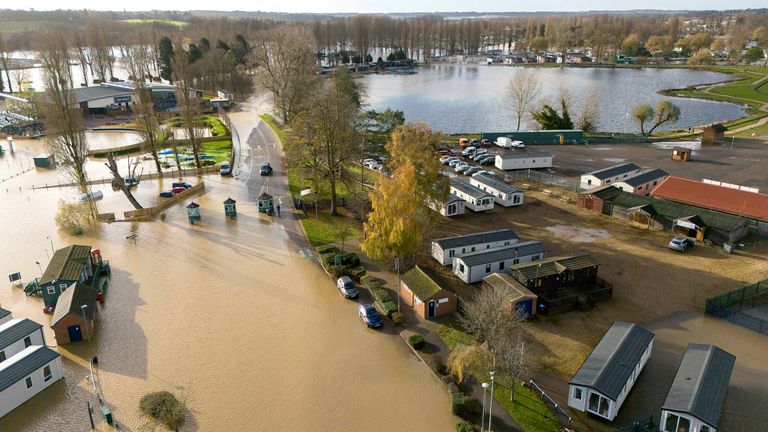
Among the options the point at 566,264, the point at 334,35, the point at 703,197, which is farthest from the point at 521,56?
the point at 566,264

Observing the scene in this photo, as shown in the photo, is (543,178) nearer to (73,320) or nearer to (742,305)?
(742,305)

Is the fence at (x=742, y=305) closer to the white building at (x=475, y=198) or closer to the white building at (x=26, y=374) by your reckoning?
the white building at (x=475, y=198)

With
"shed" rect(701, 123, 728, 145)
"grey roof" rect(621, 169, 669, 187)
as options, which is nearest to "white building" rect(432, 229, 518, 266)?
"grey roof" rect(621, 169, 669, 187)

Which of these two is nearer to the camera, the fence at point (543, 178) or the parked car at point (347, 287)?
the parked car at point (347, 287)

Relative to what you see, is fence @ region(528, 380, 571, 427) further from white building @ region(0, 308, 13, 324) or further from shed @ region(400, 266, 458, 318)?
white building @ region(0, 308, 13, 324)

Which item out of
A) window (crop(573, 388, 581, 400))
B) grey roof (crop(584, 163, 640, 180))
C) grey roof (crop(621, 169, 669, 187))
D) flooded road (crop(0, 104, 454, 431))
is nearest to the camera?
window (crop(573, 388, 581, 400))

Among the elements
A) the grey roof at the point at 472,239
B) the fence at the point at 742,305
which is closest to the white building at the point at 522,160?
the grey roof at the point at 472,239

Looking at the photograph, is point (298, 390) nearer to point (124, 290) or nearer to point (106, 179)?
point (124, 290)
